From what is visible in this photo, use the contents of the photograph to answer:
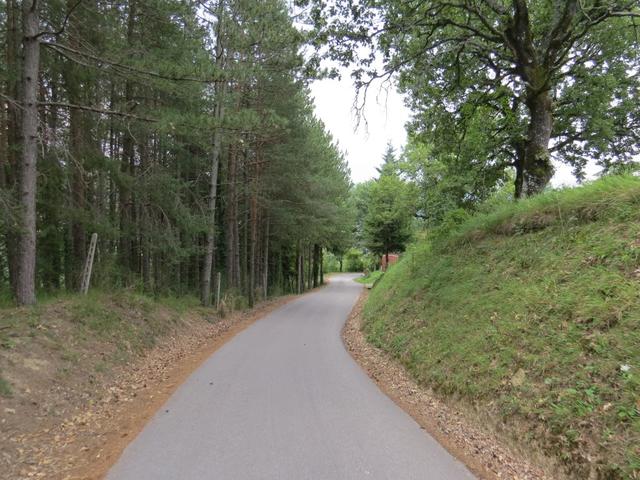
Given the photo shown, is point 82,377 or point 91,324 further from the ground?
point 91,324

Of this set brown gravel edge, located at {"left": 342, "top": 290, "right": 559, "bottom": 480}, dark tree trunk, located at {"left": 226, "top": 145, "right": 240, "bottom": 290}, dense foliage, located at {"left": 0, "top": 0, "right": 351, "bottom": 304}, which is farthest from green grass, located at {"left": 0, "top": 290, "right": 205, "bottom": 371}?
dark tree trunk, located at {"left": 226, "top": 145, "right": 240, "bottom": 290}

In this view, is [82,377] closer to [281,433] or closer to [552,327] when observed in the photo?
[281,433]

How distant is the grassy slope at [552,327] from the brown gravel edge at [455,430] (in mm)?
217

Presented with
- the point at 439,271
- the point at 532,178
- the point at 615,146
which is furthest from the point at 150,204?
the point at 615,146

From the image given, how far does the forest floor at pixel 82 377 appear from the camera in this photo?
4238 mm

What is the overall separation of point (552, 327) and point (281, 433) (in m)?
3.54

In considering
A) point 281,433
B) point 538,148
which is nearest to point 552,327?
point 281,433

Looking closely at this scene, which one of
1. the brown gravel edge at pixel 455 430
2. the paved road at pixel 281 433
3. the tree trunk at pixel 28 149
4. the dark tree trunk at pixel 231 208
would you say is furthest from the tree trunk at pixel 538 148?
the dark tree trunk at pixel 231 208

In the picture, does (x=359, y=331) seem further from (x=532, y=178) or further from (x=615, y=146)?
(x=615, y=146)

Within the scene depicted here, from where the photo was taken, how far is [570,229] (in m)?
6.63

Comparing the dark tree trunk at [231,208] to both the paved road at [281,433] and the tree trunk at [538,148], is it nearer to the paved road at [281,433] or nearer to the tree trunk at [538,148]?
the paved road at [281,433]

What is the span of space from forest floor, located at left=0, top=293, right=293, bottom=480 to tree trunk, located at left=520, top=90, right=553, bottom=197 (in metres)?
8.34

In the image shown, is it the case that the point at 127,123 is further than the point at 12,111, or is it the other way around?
the point at 12,111

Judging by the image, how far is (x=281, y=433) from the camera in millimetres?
4727
